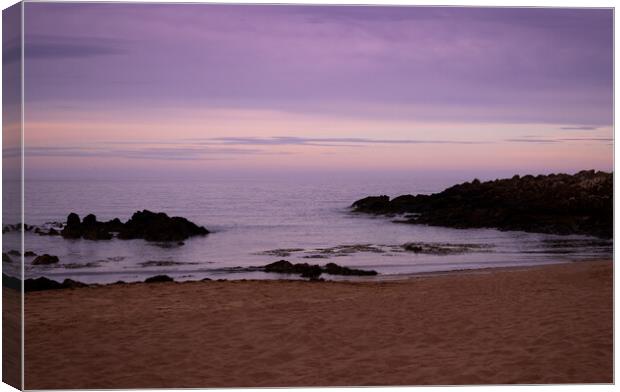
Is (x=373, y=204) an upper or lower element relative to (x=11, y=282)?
upper

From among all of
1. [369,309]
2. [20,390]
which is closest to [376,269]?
[369,309]

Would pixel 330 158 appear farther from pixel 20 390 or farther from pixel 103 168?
pixel 20 390

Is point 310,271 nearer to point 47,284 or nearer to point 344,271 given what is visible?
point 344,271

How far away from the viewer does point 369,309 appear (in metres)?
8.01

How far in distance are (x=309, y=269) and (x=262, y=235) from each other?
49 cm

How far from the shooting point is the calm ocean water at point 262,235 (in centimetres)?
802

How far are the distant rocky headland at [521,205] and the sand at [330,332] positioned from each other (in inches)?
15.2

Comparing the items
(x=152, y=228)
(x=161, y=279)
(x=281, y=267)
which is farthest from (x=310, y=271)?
(x=152, y=228)

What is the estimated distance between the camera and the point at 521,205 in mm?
8406

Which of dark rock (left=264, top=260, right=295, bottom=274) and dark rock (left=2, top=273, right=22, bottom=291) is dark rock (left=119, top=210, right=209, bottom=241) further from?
dark rock (left=2, top=273, right=22, bottom=291)

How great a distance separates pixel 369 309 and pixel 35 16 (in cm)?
344

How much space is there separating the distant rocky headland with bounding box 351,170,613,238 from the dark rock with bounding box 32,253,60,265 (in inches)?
97.7

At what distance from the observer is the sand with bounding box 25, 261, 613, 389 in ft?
23.4

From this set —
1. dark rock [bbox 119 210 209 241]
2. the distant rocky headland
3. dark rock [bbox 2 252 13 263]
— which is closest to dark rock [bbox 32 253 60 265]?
dark rock [bbox 119 210 209 241]
